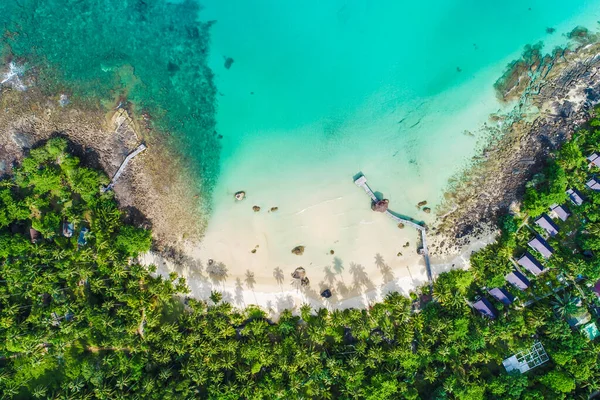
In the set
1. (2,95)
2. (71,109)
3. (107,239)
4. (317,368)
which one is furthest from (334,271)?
(2,95)

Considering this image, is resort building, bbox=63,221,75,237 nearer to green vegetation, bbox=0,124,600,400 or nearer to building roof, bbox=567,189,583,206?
green vegetation, bbox=0,124,600,400

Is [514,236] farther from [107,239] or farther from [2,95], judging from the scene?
[2,95]

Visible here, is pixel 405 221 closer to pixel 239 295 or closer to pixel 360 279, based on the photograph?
pixel 360 279

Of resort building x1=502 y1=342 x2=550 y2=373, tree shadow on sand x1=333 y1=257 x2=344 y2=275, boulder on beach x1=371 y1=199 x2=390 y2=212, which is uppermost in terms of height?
boulder on beach x1=371 y1=199 x2=390 y2=212

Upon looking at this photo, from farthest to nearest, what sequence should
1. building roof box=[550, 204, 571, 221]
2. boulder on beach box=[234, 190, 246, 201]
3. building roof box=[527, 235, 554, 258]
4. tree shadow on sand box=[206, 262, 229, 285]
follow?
boulder on beach box=[234, 190, 246, 201], tree shadow on sand box=[206, 262, 229, 285], building roof box=[550, 204, 571, 221], building roof box=[527, 235, 554, 258]

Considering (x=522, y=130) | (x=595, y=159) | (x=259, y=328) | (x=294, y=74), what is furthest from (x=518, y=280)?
(x=294, y=74)

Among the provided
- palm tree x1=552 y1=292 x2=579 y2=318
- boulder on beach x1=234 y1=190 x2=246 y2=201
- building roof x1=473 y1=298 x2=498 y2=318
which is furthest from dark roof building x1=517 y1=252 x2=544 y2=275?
boulder on beach x1=234 y1=190 x2=246 y2=201

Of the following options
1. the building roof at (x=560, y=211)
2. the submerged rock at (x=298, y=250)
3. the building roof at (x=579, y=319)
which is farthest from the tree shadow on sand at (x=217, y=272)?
the building roof at (x=579, y=319)
